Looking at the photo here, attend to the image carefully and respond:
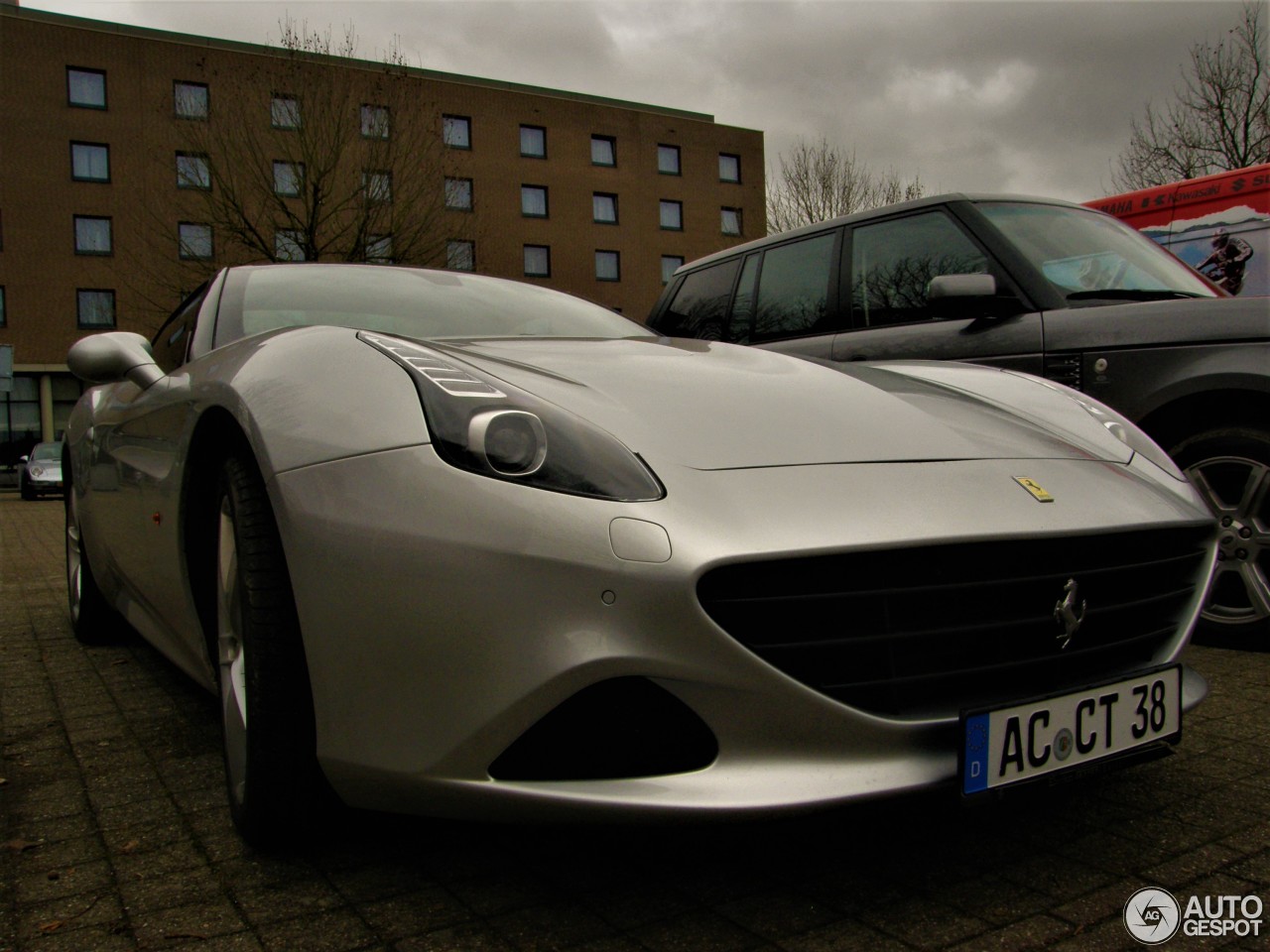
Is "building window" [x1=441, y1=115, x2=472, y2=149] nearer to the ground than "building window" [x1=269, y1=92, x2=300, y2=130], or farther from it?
farther from it

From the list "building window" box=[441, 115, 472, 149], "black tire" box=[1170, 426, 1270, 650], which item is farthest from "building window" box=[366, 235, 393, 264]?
"black tire" box=[1170, 426, 1270, 650]

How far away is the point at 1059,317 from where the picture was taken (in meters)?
3.83

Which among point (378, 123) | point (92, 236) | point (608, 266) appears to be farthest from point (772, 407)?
point (608, 266)

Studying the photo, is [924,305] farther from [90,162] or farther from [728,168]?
[728,168]

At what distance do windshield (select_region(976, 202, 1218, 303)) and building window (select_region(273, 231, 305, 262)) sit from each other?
1725 cm

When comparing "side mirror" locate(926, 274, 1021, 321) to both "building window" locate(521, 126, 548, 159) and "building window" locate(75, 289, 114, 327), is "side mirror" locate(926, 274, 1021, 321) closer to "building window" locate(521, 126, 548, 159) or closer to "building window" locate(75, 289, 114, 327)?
"building window" locate(75, 289, 114, 327)

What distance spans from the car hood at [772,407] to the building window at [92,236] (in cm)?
3180

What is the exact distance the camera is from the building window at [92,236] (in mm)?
29859

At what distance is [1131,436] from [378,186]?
19999 mm

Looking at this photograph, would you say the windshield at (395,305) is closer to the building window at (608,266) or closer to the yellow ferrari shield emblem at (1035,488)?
Result: the yellow ferrari shield emblem at (1035,488)

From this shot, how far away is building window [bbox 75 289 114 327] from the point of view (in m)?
29.8

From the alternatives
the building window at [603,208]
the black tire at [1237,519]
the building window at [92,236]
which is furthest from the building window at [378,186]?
the black tire at [1237,519]

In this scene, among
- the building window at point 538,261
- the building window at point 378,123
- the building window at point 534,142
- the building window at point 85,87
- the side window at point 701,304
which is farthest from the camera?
the building window at point 534,142

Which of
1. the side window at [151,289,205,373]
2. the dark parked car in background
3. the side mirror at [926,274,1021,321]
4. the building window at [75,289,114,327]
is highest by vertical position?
the building window at [75,289,114,327]
